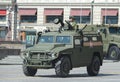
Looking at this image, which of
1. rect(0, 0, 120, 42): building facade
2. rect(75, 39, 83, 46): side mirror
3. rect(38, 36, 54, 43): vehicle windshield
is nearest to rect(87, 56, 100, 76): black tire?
rect(75, 39, 83, 46): side mirror

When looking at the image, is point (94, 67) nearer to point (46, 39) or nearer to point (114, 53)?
point (46, 39)

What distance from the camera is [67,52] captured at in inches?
961

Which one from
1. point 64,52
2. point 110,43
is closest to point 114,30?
point 110,43

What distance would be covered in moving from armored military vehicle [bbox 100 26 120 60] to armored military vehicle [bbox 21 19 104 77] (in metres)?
16.7

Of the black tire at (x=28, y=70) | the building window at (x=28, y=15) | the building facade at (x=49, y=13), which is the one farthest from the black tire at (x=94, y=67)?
the building window at (x=28, y=15)

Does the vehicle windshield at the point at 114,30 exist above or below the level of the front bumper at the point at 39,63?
above

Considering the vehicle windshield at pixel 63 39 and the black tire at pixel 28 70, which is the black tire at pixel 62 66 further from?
the black tire at pixel 28 70

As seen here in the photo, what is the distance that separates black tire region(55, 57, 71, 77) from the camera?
78.8 ft

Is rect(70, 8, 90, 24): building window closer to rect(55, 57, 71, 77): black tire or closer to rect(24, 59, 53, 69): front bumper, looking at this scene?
rect(24, 59, 53, 69): front bumper

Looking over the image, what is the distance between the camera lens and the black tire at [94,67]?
25.9 m

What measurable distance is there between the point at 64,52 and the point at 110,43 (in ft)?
64.3

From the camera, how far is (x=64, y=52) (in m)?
24.3

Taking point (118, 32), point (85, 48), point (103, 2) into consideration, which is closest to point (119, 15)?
point (103, 2)

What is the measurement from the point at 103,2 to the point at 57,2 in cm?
606
